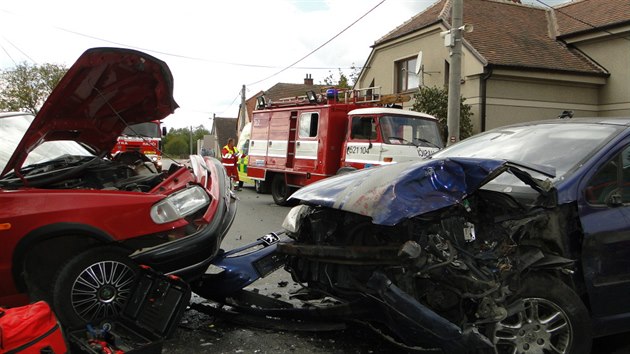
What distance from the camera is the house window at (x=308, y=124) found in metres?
11.9

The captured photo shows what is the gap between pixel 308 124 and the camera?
12.0 meters

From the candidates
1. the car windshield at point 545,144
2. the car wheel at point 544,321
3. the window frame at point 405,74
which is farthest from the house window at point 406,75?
the car wheel at point 544,321

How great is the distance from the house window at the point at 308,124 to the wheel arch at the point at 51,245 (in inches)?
342

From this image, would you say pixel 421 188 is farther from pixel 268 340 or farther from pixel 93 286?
pixel 93 286

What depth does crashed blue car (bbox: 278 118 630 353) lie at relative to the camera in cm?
301

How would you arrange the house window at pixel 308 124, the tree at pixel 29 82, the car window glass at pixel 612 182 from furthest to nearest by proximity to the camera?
the tree at pixel 29 82 → the house window at pixel 308 124 → the car window glass at pixel 612 182

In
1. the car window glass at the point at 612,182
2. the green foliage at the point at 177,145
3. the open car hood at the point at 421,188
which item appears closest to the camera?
the open car hood at the point at 421,188

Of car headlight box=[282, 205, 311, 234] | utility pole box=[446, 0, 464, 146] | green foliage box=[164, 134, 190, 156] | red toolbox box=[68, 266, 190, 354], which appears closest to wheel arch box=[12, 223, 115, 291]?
red toolbox box=[68, 266, 190, 354]

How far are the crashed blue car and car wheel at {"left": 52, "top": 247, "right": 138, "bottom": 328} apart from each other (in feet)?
3.98

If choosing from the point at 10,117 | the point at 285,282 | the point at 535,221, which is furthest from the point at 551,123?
the point at 10,117

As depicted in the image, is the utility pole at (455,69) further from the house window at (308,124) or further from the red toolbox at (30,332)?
the red toolbox at (30,332)

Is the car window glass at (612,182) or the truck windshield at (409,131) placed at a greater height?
the truck windshield at (409,131)

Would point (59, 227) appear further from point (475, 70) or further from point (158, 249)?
point (475, 70)

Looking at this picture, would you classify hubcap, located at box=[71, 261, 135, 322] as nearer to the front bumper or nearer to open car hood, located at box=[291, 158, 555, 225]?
the front bumper
